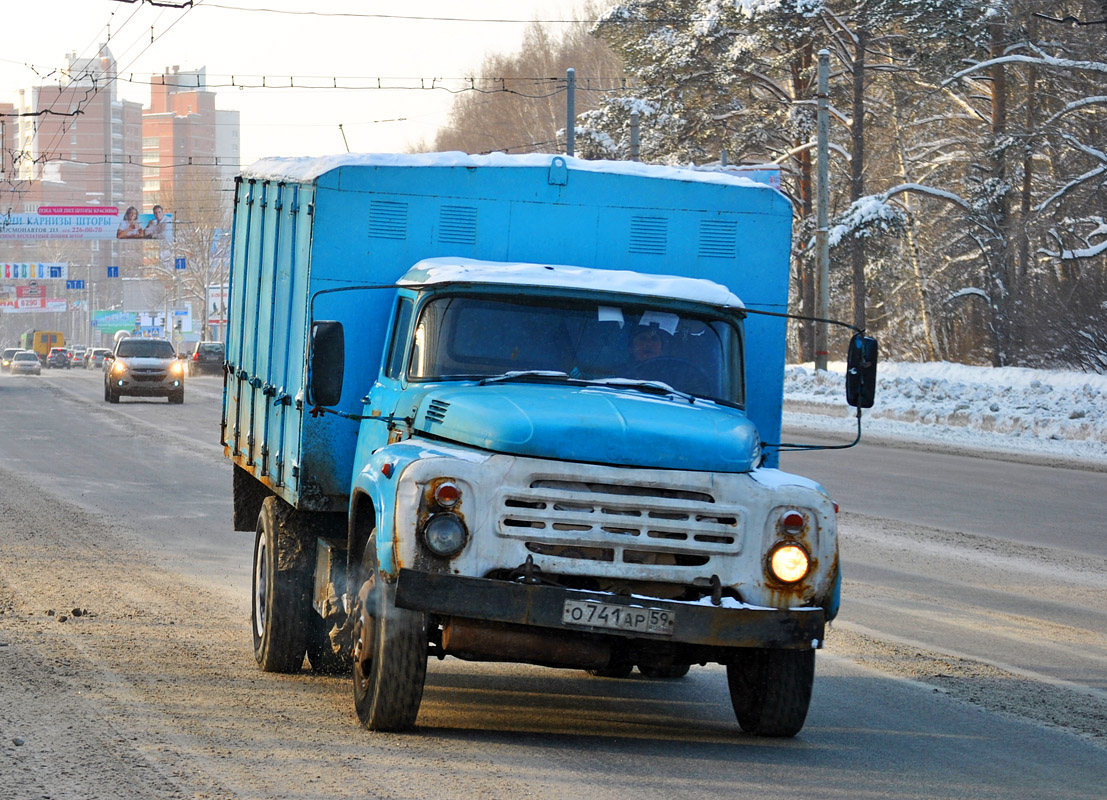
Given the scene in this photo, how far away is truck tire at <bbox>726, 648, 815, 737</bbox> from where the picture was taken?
632 centimetres

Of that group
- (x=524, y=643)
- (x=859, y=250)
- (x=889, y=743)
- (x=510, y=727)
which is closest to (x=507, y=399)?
(x=524, y=643)

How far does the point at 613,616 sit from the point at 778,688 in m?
0.99

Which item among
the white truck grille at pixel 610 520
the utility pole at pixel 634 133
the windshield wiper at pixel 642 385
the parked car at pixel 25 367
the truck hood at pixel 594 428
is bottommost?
the parked car at pixel 25 367

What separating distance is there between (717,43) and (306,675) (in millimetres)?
44177

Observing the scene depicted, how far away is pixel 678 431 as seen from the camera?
5.95 meters

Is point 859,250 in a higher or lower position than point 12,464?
higher

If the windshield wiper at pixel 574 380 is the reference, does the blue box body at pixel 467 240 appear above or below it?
above

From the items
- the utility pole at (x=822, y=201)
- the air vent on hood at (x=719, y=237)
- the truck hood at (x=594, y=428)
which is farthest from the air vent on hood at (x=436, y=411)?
the utility pole at (x=822, y=201)

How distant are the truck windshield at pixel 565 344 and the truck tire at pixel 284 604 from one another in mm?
1479

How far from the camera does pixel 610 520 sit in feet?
18.9

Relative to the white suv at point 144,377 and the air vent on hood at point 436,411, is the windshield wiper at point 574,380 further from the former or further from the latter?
the white suv at point 144,377

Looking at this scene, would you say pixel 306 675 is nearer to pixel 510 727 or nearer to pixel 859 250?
pixel 510 727

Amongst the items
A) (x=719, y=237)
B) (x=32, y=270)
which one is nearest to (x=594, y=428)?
(x=719, y=237)

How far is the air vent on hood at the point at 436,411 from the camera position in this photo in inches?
246
